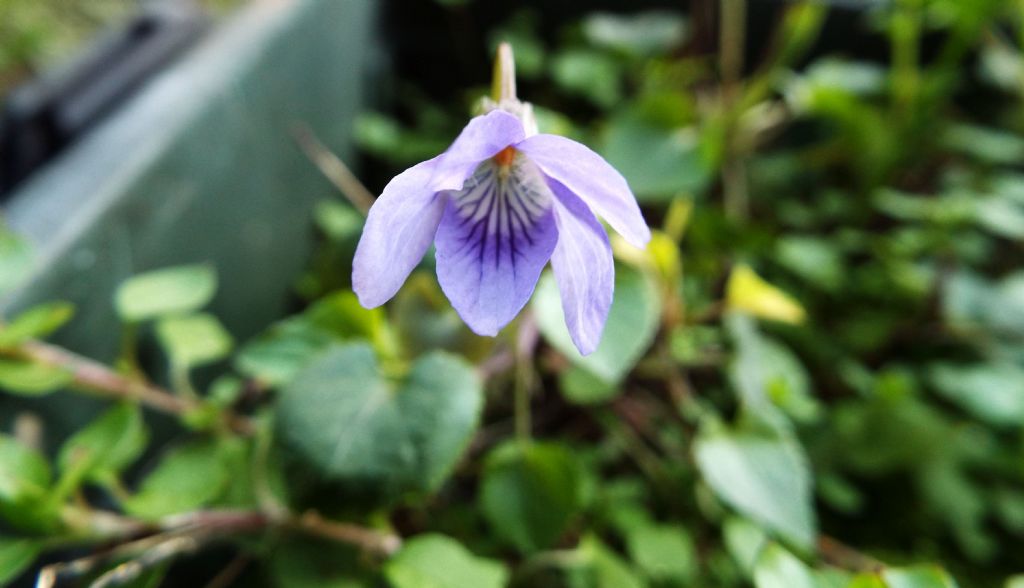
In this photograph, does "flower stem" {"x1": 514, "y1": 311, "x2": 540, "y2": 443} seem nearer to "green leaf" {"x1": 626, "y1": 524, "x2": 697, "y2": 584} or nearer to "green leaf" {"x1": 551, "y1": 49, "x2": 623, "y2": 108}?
"green leaf" {"x1": 626, "y1": 524, "x2": 697, "y2": 584}

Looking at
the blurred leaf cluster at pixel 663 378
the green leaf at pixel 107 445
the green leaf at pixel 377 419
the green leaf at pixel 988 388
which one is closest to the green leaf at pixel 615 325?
the blurred leaf cluster at pixel 663 378

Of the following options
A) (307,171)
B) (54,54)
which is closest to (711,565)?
(307,171)

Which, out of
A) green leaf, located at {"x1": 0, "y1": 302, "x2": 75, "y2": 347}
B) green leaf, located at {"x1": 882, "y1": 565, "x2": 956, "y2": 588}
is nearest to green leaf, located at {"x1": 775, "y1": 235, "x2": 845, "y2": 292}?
green leaf, located at {"x1": 882, "y1": 565, "x2": 956, "y2": 588}

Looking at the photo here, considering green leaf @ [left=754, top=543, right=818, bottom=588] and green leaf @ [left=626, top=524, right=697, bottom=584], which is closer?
green leaf @ [left=754, top=543, right=818, bottom=588]

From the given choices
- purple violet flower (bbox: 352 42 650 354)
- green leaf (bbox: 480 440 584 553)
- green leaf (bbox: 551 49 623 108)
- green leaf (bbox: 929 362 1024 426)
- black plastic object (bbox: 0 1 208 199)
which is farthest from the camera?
green leaf (bbox: 551 49 623 108)

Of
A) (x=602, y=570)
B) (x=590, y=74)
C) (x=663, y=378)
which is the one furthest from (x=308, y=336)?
(x=590, y=74)

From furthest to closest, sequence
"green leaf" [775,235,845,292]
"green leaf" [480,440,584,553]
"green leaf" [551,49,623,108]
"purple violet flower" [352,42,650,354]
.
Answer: "green leaf" [551,49,623,108] → "green leaf" [775,235,845,292] → "green leaf" [480,440,584,553] → "purple violet flower" [352,42,650,354]

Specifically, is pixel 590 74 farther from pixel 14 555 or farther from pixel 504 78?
pixel 14 555
